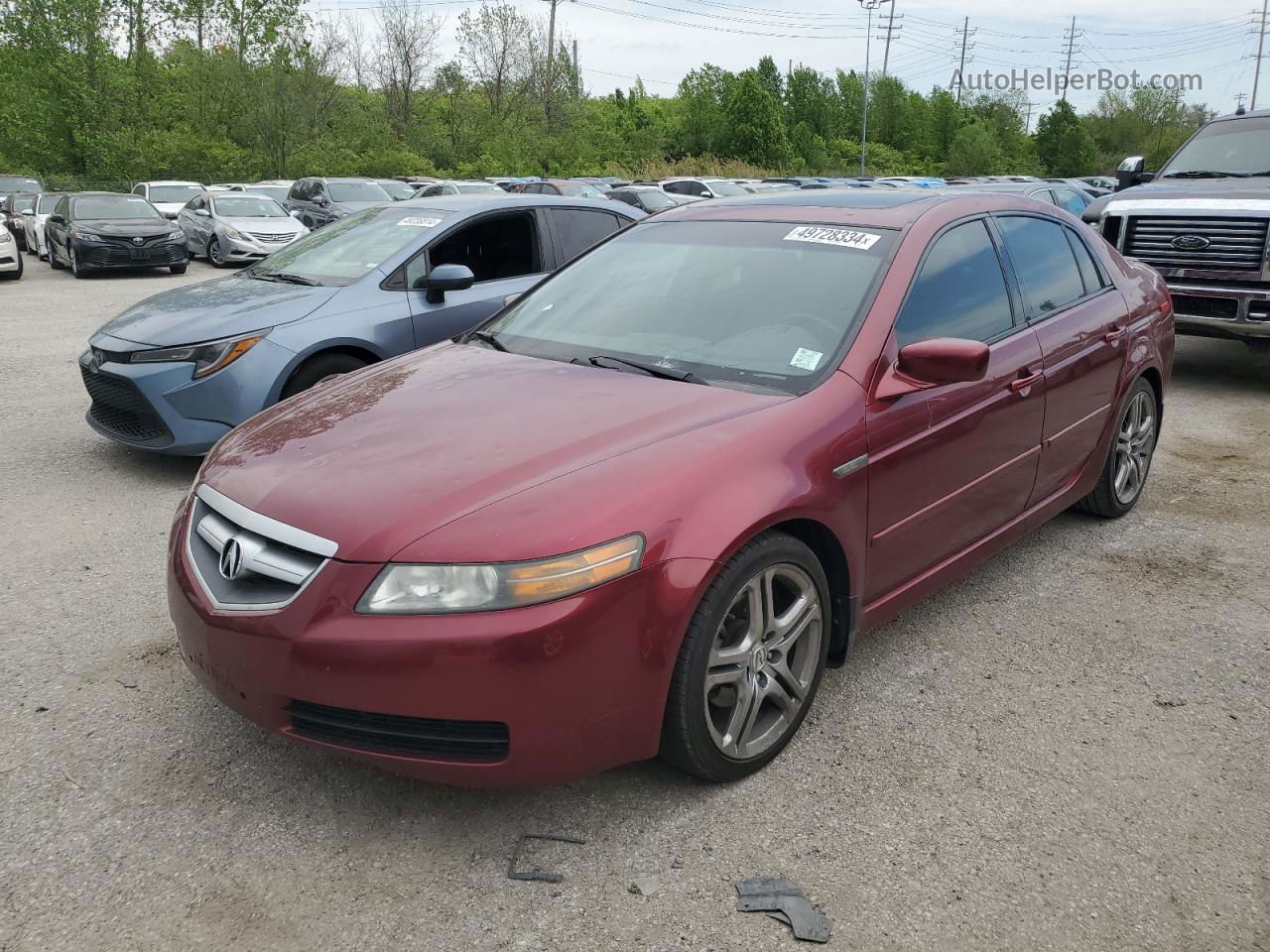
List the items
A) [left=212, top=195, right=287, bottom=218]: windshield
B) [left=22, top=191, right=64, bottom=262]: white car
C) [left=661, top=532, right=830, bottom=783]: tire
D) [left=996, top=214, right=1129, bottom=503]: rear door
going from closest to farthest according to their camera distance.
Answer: [left=661, top=532, right=830, bottom=783]: tire, [left=996, top=214, right=1129, bottom=503]: rear door, [left=212, top=195, right=287, bottom=218]: windshield, [left=22, top=191, right=64, bottom=262]: white car

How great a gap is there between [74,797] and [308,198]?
2231 cm

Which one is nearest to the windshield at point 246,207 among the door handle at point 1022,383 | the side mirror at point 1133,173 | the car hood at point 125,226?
the car hood at point 125,226

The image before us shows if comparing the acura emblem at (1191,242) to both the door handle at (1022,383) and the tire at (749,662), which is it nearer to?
the door handle at (1022,383)

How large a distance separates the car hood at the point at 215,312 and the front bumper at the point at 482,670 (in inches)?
135

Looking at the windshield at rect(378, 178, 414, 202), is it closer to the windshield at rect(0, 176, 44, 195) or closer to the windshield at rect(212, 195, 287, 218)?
the windshield at rect(212, 195, 287, 218)

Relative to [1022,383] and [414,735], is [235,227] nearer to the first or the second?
[1022,383]

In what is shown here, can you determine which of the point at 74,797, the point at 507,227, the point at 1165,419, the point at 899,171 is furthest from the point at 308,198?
the point at 899,171

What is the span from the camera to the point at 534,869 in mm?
2527

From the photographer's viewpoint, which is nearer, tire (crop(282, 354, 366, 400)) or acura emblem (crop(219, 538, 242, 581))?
acura emblem (crop(219, 538, 242, 581))

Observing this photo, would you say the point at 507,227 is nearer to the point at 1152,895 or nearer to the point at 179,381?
the point at 179,381

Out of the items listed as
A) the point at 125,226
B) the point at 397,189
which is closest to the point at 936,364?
the point at 125,226

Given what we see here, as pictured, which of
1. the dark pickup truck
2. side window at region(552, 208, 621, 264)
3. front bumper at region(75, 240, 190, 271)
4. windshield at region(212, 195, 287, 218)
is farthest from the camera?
windshield at region(212, 195, 287, 218)

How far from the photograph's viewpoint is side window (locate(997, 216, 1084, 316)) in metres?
4.09

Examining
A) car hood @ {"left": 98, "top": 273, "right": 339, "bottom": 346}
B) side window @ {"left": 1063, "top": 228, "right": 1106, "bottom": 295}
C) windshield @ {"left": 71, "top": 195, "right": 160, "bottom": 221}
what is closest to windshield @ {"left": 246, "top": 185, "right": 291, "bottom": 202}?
windshield @ {"left": 71, "top": 195, "right": 160, "bottom": 221}
